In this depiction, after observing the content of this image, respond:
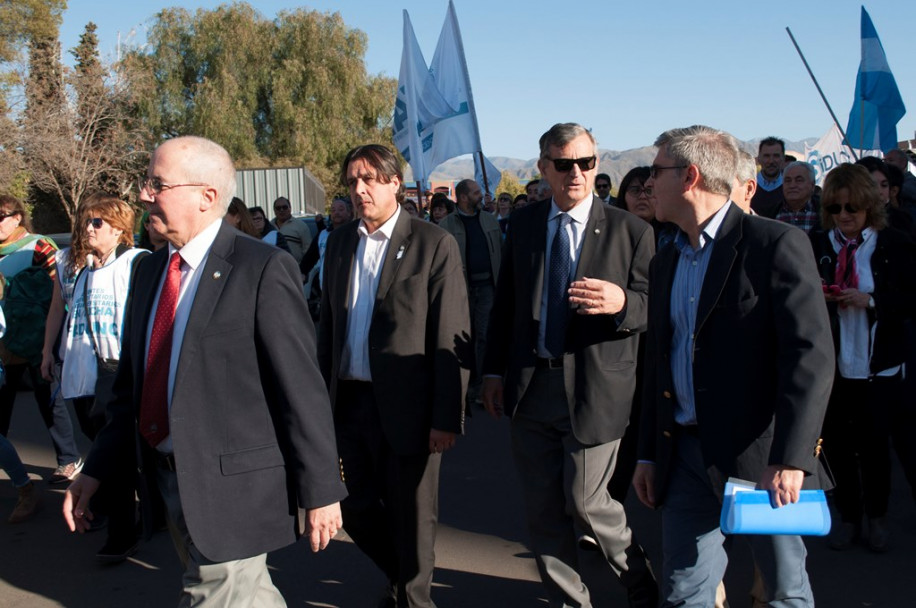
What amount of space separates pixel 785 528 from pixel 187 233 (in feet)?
6.74

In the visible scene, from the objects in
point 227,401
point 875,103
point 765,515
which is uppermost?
point 875,103

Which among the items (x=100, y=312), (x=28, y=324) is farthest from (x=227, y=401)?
(x=28, y=324)

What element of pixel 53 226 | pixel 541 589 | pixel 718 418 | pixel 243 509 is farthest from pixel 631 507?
pixel 53 226

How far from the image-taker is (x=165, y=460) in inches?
116

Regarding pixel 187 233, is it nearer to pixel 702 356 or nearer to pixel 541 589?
pixel 702 356

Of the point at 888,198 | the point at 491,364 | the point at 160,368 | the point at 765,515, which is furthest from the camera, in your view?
the point at 888,198

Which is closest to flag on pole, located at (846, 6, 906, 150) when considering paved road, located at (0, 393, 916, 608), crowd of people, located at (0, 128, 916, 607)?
crowd of people, located at (0, 128, 916, 607)

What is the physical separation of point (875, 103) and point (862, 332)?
19.3ft

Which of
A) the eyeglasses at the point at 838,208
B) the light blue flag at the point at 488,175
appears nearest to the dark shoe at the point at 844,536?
the eyeglasses at the point at 838,208

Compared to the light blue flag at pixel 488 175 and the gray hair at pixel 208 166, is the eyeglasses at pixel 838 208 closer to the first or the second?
the gray hair at pixel 208 166

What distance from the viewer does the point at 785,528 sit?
8.91 feet

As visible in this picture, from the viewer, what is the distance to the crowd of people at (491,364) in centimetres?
278

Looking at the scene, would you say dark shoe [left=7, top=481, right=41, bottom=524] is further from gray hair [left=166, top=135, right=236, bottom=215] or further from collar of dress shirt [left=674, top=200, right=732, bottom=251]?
collar of dress shirt [left=674, top=200, right=732, bottom=251]

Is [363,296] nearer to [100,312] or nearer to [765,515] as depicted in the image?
[100,312]
